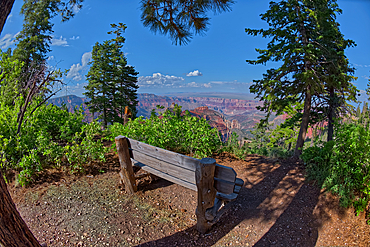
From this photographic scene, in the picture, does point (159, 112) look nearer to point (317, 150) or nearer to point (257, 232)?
point (257, 232)

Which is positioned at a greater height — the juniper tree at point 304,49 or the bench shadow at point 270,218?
the juniper tree at point 304,49

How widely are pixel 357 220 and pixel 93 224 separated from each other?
14.2 ft

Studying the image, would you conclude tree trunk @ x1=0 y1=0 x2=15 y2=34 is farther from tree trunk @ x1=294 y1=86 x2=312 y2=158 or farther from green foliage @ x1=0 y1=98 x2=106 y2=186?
tree trunk @ x1=294 y1=86 x2=312 y2=158

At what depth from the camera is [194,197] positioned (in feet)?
13.3

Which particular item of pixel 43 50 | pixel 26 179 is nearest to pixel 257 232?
pixel 26 179

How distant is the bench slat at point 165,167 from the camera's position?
2.99 metres

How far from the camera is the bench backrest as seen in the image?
264cm

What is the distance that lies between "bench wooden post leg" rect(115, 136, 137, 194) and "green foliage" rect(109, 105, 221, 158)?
2.93ft

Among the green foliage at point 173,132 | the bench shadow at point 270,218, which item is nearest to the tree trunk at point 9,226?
the bench shadow at point 270,218

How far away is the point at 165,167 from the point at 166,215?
2.96ft

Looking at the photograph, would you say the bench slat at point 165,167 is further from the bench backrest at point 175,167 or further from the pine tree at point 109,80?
the pine tree at point 109,80

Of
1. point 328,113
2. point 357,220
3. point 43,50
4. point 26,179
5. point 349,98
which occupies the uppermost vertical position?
point 43,50

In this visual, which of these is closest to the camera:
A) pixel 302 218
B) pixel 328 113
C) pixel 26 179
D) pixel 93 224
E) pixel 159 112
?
pixel 93 224

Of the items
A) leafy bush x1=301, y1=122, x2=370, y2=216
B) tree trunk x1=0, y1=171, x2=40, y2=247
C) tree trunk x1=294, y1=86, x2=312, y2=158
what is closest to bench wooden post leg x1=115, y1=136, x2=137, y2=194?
tree trunk x1=0, y1=171, x2=40, y2=247
